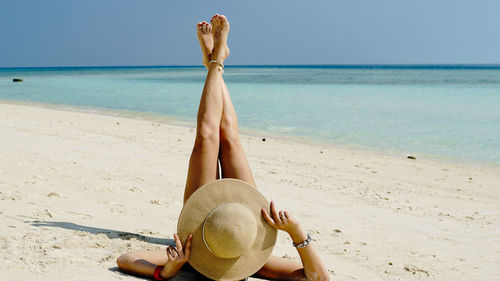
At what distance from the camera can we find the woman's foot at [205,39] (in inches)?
151

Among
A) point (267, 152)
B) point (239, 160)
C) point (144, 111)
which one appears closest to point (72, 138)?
point (267, 152)

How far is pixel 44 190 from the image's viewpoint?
4668 millimetres

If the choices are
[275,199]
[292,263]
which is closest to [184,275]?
[292,263]

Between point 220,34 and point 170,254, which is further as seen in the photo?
point 220,34

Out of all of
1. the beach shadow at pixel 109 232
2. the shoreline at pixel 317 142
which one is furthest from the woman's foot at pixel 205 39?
the shoreline at pixel 317 142

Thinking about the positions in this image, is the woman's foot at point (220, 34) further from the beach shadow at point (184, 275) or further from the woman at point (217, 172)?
the beach shadow at point (184, 275)

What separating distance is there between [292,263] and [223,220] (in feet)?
2.45

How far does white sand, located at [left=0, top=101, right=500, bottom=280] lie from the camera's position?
131 inches

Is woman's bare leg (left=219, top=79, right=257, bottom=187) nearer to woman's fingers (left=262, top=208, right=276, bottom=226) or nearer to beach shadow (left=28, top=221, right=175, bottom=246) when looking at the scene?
woman's fingers (left=262, top=208, right=276, bottom=226)

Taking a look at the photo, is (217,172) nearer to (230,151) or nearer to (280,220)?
(230,151)

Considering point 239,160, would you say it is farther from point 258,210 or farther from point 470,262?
point 470,262

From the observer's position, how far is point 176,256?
2.70 meters

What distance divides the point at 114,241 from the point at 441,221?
3553 mm

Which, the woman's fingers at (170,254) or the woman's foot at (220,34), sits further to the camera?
the woman's foot at (220,34)
